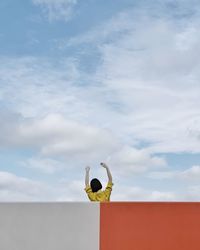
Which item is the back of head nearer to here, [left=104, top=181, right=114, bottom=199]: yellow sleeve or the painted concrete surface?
[left=104, top=181, right=114, bottom=199]: yellow sleeve

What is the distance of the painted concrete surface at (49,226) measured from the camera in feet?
21.1

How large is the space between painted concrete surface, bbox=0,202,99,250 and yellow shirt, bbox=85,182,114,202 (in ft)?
1.30

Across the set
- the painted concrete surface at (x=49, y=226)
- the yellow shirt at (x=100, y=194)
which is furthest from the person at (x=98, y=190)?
the painted concrete surface at (x=49, y=226)

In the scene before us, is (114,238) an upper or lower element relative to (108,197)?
lower

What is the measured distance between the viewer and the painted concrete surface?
6422 mm

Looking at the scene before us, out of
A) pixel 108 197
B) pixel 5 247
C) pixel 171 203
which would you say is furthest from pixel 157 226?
pixel 5 247

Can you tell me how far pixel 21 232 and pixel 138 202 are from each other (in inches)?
55.7

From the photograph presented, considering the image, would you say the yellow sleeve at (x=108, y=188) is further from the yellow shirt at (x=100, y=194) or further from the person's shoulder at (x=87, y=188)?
the person's shoulder at (x=87, y=188)

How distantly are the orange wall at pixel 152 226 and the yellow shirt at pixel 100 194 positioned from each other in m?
0.45

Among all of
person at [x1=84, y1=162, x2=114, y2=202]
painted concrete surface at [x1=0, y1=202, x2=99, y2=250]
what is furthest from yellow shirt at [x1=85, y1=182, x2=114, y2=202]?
painted concrete surface at [x1=0, y1=202, x2=99, y2=250]

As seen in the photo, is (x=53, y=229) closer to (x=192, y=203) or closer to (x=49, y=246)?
(x=49, y=246)

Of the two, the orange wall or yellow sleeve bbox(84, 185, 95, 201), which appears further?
yellow sleeve bbox(84, 185, 95, 201)

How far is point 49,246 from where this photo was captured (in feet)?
21.4

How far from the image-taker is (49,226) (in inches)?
257
